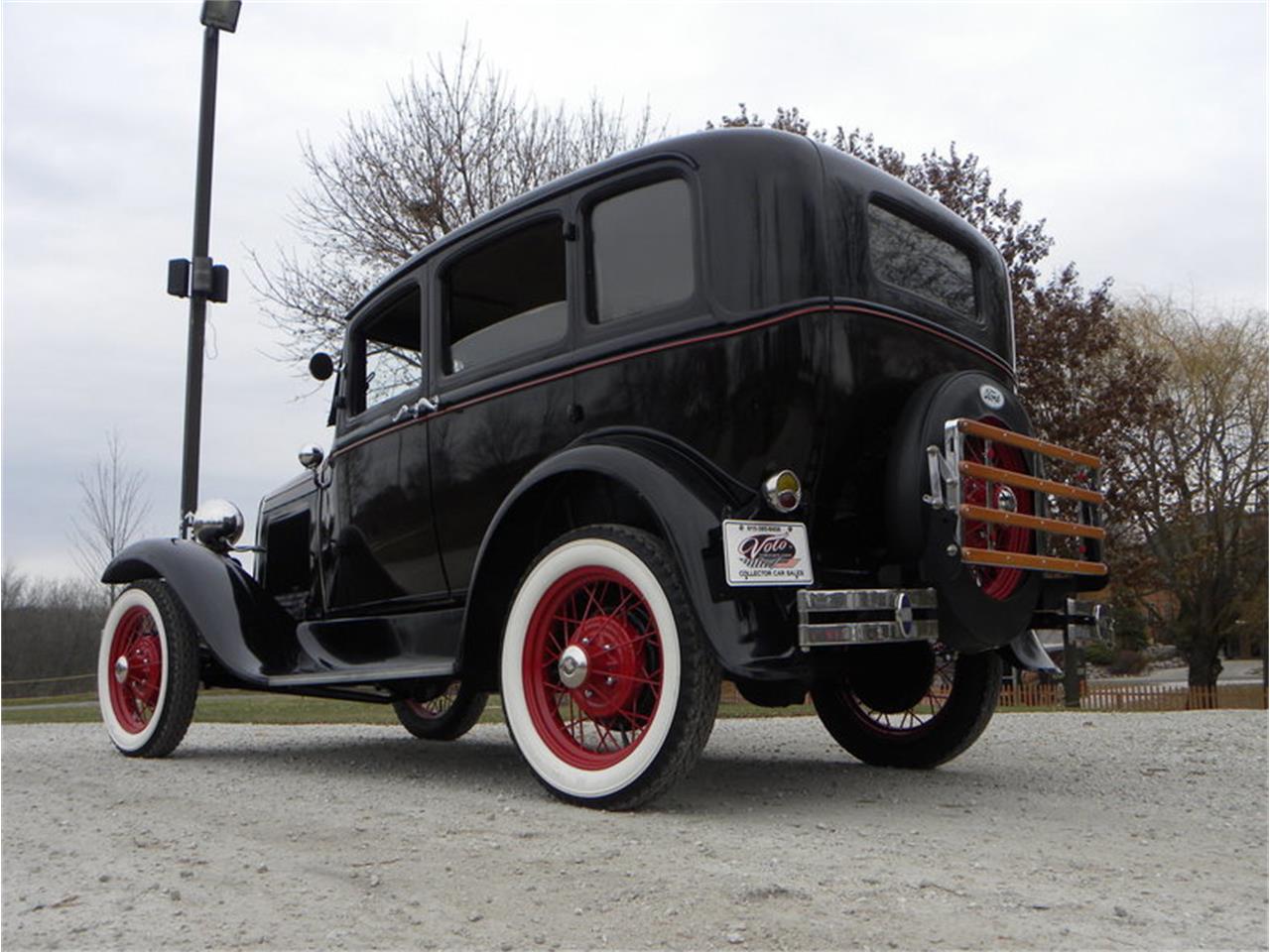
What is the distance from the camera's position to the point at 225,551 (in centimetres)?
623

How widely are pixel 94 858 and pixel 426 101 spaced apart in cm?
1413

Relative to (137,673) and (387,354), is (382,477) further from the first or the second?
(137,673)

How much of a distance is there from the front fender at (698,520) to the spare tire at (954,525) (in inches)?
21.2

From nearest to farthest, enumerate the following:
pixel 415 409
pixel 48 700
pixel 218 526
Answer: pixel 415 409
pixel 218 526
pixel 48 700

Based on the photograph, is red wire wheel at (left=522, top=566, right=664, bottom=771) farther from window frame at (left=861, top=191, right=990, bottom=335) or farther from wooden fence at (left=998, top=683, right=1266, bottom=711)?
wooden fence at (left=998, top=683, right=1266, bottom=711)

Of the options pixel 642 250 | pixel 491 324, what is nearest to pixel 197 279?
pixel 491 324

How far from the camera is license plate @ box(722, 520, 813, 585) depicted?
3.37 meters

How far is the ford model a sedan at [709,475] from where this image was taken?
3557mm

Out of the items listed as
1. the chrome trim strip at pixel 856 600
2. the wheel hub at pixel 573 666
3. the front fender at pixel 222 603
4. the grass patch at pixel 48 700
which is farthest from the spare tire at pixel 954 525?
the grass patch at pixel 48 700

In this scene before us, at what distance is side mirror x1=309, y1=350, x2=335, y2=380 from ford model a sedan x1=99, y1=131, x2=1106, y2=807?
0.88 m

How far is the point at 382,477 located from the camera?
525 cm

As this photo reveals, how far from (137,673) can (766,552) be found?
3842 millimetres

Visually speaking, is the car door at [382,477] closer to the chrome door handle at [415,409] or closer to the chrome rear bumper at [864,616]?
the chrome door handle at [415,409]

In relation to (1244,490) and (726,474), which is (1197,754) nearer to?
(726,474)
